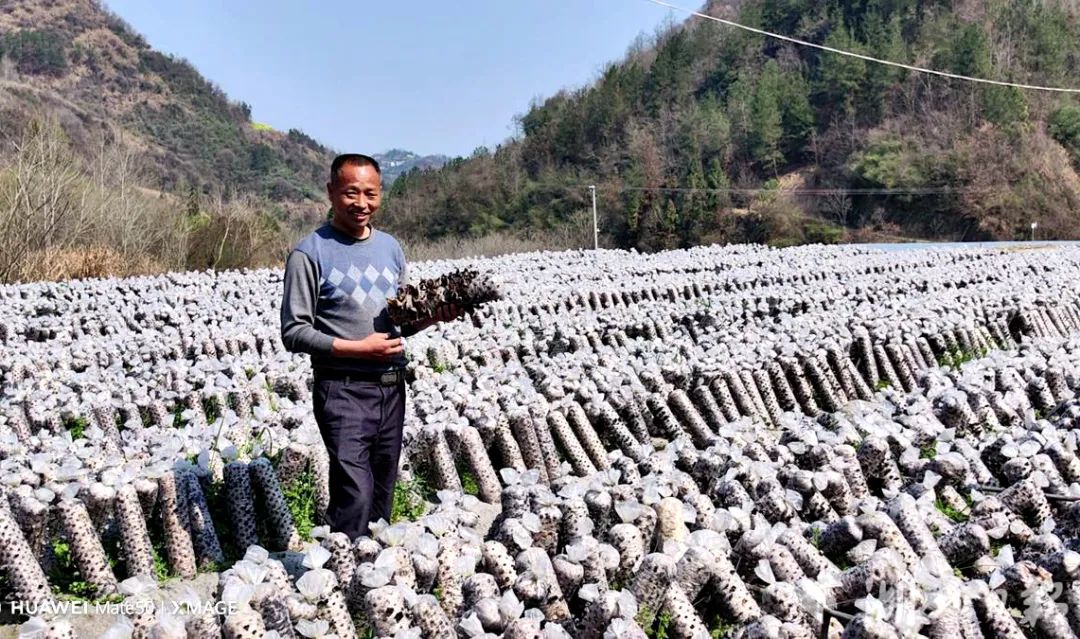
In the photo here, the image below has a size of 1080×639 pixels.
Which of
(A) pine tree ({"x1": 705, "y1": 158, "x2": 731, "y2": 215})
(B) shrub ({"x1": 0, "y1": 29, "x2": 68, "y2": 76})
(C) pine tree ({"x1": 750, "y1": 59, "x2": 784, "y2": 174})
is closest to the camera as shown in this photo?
(A) pine tree ({"x1": 705, "y1": 158, "x2": 731, "y2": 215})

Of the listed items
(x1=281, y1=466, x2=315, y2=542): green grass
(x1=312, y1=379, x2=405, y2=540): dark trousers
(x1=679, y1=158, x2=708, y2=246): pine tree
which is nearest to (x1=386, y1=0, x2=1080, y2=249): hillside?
(x1=679, y1=158, x2=708, y2=246): pine tree

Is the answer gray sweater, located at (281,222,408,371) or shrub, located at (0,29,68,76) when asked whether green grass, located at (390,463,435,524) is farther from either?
shrub, located at (0,29,68,76)

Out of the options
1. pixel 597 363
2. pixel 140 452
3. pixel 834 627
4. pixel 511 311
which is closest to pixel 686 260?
pixel 511 311

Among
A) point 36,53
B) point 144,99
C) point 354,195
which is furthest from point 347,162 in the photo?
point 36,53

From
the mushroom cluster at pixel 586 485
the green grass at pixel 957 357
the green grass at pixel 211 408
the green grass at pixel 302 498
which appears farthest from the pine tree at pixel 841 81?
the green grass at pixel 302 498

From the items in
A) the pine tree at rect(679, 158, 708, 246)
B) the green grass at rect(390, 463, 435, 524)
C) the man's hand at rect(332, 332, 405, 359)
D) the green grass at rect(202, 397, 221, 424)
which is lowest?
the green grass at rect(390, 463, 435, 524)

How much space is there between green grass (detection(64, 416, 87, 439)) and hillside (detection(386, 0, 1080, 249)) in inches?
1835

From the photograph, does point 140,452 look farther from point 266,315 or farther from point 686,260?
point 686,260

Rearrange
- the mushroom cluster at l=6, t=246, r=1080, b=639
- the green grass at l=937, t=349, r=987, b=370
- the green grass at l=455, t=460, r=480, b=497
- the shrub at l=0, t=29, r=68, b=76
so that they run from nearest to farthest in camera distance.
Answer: the mushroom cluster at l=6, t=246, r=1080, b=639, the green grass at l=455, t=460, r=480, b=497, the green grass at l=937, t=349, r=987, b=370, the shrub at l=0, t=29, r=68, b=76

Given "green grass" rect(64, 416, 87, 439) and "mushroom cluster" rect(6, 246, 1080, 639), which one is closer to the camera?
"mushroom cluster" rect(6, 246, 1080, 639)

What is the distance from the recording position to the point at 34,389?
6.00 metres

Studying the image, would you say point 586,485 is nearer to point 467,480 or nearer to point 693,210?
point 467,480

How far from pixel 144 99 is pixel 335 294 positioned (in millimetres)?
85649

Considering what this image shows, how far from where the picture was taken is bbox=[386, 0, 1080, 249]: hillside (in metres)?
50.6
